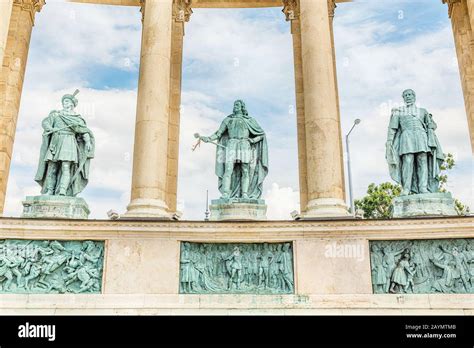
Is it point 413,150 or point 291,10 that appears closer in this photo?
point 413,150

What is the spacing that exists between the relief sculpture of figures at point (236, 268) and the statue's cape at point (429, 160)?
8.19 metres

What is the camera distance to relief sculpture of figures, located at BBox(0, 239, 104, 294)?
80.4ft

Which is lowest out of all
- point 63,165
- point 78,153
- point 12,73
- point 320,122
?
point 63,165

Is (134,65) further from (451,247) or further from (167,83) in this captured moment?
(451,247)

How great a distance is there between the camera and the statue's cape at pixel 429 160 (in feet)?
90.2

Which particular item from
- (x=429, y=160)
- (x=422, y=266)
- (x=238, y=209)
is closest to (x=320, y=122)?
(x=429, y=160)

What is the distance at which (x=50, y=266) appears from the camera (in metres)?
24.7

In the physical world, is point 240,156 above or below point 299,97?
below

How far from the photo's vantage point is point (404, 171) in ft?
91.6

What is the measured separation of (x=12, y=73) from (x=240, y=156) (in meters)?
18.7

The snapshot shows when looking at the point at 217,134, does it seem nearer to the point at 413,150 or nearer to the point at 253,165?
the point at 253,165

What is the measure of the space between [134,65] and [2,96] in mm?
19978

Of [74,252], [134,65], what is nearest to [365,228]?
[74,252]
